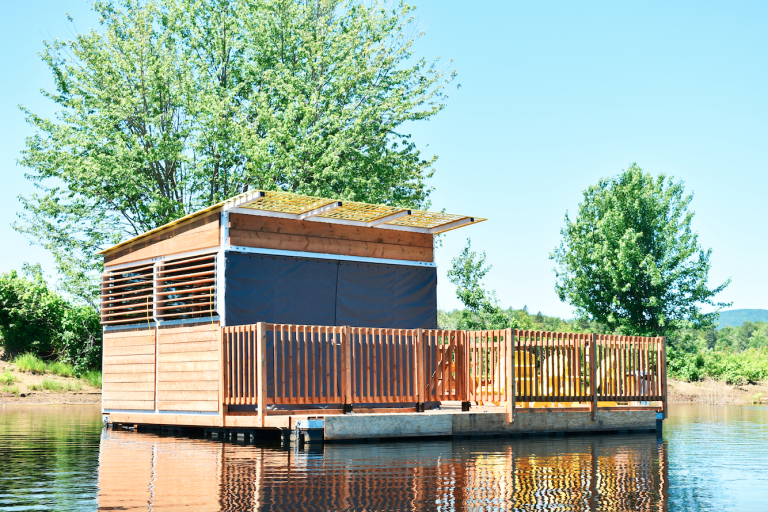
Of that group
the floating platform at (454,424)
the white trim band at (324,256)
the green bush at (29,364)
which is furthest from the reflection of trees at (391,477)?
the green bush at (29,364)

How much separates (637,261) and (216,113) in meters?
22.4

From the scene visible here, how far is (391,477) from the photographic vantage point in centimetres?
802

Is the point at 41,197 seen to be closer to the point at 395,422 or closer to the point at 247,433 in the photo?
the point at 247,433

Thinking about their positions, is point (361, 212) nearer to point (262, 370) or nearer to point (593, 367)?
point (262, 370)

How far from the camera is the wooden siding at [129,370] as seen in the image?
52.5ft

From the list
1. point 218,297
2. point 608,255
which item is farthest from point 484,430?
point 608,255

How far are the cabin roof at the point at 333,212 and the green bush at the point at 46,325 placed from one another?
47.8 ft

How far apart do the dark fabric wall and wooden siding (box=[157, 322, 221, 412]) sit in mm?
641

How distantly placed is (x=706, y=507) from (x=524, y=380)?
7752 millimetres

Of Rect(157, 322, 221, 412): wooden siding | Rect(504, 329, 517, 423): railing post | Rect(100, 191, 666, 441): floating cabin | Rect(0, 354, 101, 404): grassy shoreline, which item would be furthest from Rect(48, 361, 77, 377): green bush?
Rect(504, 329, 517, 423): railing post

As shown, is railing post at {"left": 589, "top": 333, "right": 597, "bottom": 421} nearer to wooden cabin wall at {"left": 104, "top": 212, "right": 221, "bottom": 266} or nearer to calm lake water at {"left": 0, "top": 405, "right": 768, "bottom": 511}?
calm lake water at {"left": 0, "top": 405, "right": 768, "bottom": 511}

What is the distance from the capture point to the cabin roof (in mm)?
13898

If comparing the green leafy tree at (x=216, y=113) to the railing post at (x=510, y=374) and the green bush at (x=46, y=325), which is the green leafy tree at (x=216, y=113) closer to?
the green bush at (x=46, y=325)

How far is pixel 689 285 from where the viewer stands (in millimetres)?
40438
